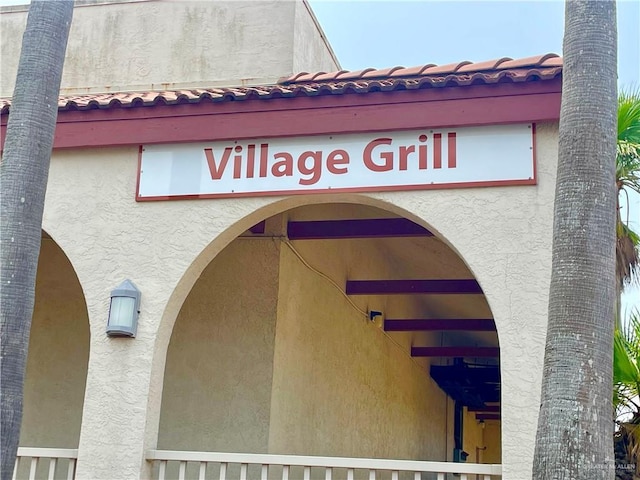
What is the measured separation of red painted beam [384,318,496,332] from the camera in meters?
13.3

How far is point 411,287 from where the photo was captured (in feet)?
36.7

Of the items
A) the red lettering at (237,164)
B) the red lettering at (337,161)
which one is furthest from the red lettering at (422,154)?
the red lettering at (237,164)

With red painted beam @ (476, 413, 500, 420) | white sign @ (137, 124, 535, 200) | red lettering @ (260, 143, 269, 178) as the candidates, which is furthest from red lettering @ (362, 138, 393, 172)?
red painted beam @ (476, 413, 500, 420)

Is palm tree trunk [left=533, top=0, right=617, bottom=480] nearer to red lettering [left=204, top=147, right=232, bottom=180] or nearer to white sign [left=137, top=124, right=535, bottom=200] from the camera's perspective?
white sign [left=137, top=124, right=535, bottom=200]

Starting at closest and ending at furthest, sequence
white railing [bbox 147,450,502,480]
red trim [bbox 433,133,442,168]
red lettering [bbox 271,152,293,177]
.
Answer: white railing [bbox 147,450,502,480], red trim [bbox 433,133,442,168], red lettering [bbox 271,152,293,177]

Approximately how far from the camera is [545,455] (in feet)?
15.4

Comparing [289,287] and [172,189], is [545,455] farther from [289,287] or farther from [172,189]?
[289,287]

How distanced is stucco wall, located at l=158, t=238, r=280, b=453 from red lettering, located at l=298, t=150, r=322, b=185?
1828mm

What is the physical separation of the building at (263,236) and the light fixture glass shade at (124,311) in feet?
0.30

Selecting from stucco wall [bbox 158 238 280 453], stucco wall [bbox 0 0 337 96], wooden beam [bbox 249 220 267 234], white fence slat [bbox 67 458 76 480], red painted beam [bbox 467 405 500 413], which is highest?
stucco wall [bbox 0 0 337 96]

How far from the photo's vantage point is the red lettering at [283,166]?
7.43 metres

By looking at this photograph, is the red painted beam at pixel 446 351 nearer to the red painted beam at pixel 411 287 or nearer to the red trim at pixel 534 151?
the red painted beam at pixel 411 287

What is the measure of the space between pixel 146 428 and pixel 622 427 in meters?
3.95

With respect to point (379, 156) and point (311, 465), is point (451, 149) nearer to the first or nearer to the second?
point (379, 156)
